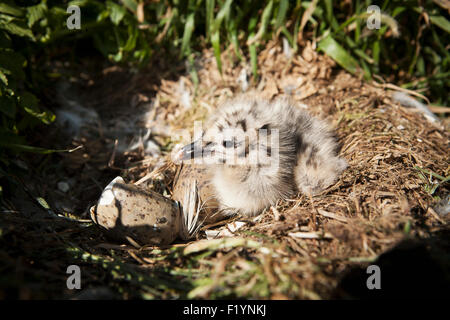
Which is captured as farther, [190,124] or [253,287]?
[190,124]

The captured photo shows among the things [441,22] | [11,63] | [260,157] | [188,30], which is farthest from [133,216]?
[441,22]

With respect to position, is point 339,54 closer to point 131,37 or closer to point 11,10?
point 131,37

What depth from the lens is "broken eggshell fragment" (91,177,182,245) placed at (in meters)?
1.86

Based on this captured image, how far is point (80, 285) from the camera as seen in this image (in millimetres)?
1501

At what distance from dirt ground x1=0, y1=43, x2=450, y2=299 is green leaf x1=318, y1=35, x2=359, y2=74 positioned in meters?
0.10

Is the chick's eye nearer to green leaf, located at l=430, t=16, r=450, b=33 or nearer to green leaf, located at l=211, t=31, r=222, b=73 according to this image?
green leaf, located at l=211, t=31, r=222, b=73

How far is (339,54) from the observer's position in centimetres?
281

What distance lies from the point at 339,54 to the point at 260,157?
1359 mm

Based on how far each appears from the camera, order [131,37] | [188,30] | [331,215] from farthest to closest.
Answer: [188,30]
[131,37]
[331,215]

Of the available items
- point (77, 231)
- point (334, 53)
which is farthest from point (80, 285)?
point (334, 53)

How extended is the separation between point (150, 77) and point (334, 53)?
1.78 m

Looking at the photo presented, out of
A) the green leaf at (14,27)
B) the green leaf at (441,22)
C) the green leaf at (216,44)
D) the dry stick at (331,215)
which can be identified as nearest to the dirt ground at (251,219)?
the dry stick at (331,215)

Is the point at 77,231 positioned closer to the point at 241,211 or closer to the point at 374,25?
the point at 241,211

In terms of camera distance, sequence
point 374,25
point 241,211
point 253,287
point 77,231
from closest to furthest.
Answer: point 253,287, point 77,231, point 241,211, point 374,25
